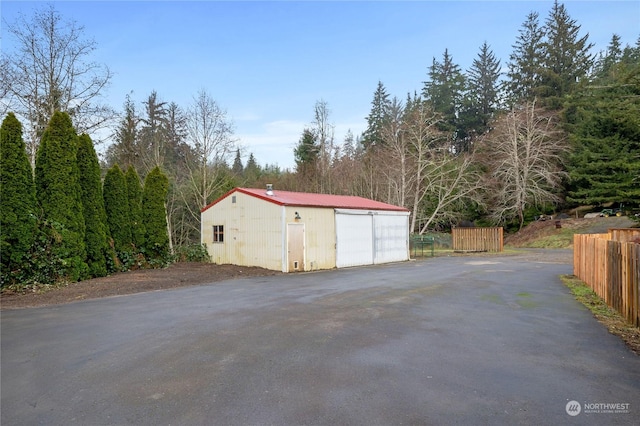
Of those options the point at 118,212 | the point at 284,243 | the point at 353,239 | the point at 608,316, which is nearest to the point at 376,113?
the point at 353,239

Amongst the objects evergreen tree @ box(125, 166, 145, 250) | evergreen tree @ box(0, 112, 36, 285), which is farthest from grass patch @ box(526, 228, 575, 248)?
evergreen tree @ box(0, 112, 36, 285)

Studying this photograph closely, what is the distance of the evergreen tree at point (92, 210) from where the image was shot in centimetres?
1317

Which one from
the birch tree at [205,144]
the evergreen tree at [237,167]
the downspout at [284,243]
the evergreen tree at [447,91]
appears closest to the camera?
the downspout at [284,243]

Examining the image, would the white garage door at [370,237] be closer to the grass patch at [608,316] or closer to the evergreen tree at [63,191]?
the grass patch at [608,316]

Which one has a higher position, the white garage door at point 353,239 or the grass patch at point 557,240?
the white garage door at point 353,239

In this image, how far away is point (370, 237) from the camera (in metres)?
19.3

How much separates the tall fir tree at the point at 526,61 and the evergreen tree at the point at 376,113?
15093mm

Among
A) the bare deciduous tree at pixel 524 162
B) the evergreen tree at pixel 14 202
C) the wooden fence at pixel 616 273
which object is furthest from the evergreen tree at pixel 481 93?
the evergreen tree at pixel 14 202

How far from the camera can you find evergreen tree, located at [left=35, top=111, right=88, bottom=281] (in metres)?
11.8

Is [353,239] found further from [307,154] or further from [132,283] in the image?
[307,154]

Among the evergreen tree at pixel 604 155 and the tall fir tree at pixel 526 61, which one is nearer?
the evergreen tree at pixel 604 155

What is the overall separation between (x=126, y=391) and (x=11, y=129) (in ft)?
35.6

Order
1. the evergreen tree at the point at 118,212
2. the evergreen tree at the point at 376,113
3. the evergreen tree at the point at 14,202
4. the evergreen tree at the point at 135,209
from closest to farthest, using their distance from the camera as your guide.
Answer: the evergreen tree at the point at 14,202
the evergreen tree at the point at 118,212
the evergreen tree at the point at 135,209
the evergreen tree at the point at 376,113

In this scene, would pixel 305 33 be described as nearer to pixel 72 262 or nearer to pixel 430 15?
pixel 430 15
